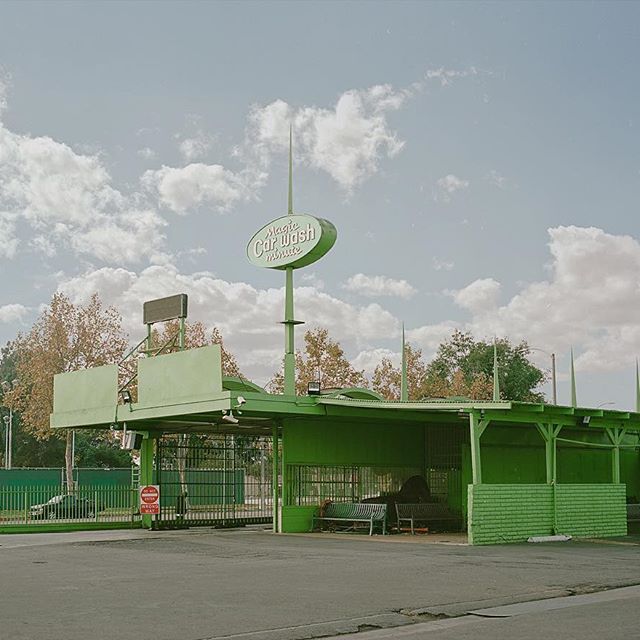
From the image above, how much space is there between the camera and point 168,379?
26.7 metres

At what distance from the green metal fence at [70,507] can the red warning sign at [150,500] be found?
1.28m

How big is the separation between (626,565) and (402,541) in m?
7.31

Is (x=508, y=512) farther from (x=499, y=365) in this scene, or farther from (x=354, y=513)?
(x=499, y=365)

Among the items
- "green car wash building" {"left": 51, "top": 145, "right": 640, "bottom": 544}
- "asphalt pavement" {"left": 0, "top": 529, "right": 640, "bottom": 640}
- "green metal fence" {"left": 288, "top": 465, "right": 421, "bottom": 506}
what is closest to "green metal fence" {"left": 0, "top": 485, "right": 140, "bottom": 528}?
"green car wash building" {"left": 51, "top": 145, "right": 640, "bottom": 544}

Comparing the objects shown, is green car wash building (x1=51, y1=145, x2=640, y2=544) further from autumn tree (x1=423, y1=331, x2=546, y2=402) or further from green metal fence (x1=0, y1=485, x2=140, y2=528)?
autumn tree (x1=423, y1=331, x2=546, y2=402)

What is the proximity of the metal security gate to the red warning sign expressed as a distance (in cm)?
37

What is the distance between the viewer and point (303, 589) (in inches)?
551

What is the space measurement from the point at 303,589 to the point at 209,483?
1769cm

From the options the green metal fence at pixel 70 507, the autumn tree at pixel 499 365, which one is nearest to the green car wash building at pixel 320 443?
the green metal fence at pixel 70 507

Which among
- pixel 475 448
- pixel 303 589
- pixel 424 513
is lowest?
pixel 303 589

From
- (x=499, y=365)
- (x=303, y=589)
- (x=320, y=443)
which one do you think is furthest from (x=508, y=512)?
(x=499, y=365)

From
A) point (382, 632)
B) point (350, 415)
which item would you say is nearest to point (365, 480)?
point (350, 415)

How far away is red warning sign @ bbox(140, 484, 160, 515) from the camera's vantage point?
29.4m

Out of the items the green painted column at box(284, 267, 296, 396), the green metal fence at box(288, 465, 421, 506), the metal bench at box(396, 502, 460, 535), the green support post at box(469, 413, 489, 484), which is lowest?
the metal bench at box(396, 502, 460, 535)
